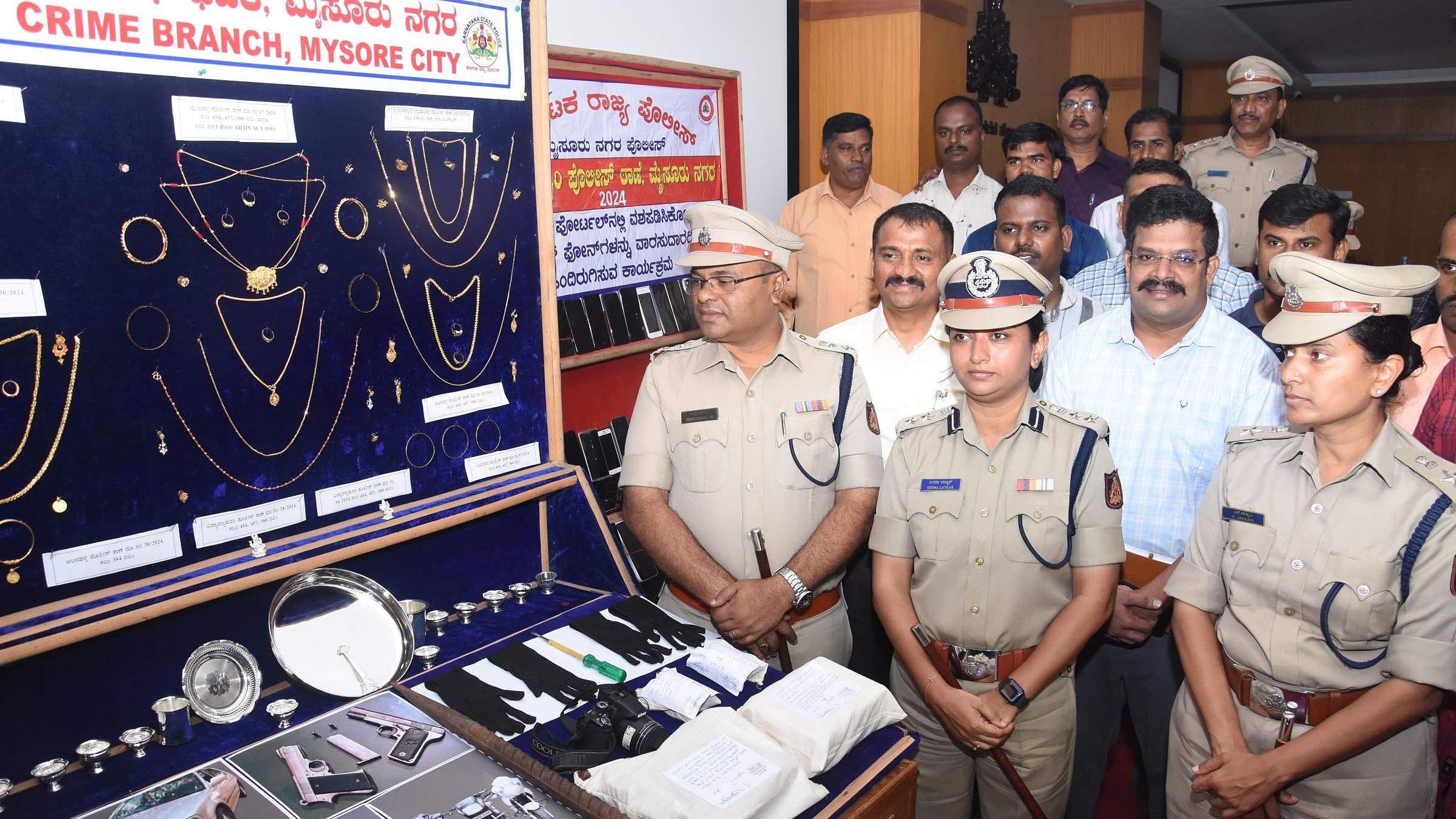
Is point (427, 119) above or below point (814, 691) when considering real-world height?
above

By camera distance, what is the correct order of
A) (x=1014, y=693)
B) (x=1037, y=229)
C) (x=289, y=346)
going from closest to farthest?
(x=289, y=346)
(x=1014, y=693)
(x=1037, y=229)

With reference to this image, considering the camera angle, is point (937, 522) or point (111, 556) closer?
point (111, 556)

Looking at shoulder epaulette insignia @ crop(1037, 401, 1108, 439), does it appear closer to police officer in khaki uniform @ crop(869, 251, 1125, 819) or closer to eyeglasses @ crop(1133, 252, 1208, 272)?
police officer in khaki uniform @ crop(869, 251, 1125, 819)

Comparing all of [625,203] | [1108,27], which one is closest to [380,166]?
[625,203]

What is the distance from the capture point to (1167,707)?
2594 mm

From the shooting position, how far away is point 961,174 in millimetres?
5109

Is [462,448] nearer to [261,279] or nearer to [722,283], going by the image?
[261,279]

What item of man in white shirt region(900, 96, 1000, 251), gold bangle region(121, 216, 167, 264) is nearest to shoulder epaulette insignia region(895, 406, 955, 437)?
gold bangle region(121, 216, 167, 264)

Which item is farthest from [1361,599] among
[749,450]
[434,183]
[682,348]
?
[434,183]

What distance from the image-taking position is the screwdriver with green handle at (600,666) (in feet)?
6.96

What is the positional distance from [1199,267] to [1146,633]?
93 cm

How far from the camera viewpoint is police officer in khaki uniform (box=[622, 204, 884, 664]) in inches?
105

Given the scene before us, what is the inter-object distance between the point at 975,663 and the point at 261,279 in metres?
1.76

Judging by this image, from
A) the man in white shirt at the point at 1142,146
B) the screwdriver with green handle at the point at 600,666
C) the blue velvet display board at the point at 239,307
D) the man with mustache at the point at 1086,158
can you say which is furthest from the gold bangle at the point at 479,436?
the man with mustache at the point at 1086,158
